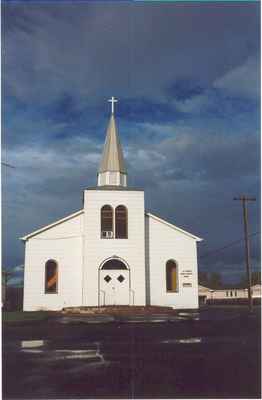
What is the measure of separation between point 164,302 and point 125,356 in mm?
16822

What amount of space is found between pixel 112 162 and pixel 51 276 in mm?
7250

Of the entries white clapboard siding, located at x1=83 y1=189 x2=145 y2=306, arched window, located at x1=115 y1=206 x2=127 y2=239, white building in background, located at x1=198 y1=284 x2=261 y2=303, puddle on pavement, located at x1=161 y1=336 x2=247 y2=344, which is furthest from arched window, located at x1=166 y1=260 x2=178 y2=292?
white building in background, located at x1=198 y1=284 x2=261 y2=303

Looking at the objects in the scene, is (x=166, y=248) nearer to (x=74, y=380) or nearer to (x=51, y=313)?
(x=51, y=313)

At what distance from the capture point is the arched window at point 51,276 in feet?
82.6

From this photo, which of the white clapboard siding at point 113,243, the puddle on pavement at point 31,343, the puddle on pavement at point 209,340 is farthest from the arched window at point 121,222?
the puddle on pavement at point 31,343

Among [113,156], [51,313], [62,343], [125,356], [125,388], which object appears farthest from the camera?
[113,156]

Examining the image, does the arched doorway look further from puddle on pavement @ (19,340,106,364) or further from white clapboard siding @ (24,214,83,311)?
puddle on pavement @ (19,340,106,364)

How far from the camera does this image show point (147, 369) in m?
7.96

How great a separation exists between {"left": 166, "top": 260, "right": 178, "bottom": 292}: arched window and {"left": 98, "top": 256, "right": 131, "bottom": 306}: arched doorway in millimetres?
2497

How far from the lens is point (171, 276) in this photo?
87.6ft

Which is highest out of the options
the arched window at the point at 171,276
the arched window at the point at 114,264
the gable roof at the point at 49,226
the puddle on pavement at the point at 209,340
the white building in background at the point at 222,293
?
the gable roof at the point at 49,226

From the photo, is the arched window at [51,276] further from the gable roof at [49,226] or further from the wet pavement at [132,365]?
the wet pavement at [132,365]

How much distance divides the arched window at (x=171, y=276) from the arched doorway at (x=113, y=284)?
250 cm

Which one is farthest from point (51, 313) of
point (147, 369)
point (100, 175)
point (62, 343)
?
point (147, 369)
